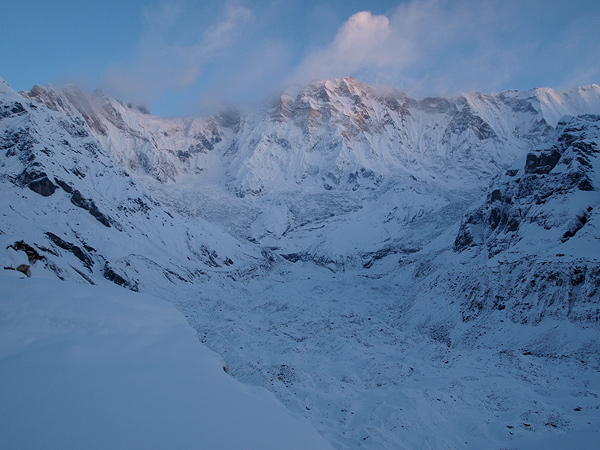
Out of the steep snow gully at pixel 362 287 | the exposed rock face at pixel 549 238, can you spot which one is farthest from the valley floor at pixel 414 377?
the exposed rock face at pixel 549 238

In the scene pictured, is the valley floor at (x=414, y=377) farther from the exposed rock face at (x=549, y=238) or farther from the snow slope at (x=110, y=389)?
the snow slope at (x=110, y=389)

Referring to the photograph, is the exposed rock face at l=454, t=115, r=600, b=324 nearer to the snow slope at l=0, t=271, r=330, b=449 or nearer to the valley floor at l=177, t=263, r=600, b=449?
the valley floor at l=177, t=263, r=600, b=449

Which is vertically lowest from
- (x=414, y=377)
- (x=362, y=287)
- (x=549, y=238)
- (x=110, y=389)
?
(x=414, y=377)

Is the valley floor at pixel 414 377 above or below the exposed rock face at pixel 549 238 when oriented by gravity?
below

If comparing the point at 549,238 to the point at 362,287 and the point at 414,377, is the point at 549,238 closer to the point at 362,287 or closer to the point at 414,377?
the point at 414,377

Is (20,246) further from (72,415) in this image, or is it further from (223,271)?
(223,271)

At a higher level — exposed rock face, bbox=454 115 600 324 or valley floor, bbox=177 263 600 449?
exposed rock face, bbox=454 115 600 324

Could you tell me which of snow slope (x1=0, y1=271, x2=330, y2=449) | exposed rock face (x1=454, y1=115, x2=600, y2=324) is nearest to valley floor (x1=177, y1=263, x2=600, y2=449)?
exposed rock face (x1=454, y1=115, x2=600, y2=324)

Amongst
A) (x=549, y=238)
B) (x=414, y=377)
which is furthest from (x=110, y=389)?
(x=549, y=238)

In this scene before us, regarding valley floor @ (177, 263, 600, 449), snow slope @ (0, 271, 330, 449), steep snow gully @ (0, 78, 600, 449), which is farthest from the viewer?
steep snow gully @ (0, 78, 600, 449)
